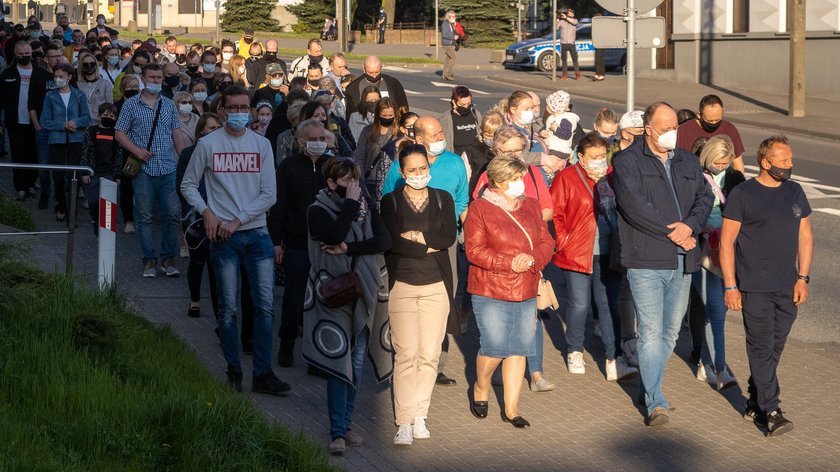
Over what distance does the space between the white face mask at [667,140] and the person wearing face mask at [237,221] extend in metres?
2.55

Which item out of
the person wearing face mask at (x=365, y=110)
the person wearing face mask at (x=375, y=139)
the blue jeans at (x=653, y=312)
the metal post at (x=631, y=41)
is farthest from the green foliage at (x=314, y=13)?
the blue jeans at (x=653, y=312)

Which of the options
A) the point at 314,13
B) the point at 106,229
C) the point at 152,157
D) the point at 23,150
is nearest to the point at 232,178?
the point at 106,229

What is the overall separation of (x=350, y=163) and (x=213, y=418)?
170 cm

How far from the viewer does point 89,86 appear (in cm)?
1644

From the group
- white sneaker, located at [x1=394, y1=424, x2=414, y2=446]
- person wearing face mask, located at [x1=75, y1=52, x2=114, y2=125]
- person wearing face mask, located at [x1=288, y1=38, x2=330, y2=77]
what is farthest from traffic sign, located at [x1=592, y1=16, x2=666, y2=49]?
person wearing face mask, located at [x1=288, y1=38, x2=330, y2=77]

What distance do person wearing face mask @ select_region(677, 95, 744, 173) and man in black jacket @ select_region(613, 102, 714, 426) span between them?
10.4ft

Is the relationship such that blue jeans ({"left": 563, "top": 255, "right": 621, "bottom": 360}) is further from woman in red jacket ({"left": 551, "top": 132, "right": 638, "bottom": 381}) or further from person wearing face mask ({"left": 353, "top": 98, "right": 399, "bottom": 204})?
person wearing face mask ({"left": 353, "top": 98, "right": 399, "bottom": 204})

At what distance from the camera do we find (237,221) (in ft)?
28.6

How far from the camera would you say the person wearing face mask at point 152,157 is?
1244 centimetres

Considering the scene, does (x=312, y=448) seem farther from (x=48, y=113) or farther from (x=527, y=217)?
(x=48, y=113)

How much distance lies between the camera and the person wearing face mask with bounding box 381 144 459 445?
26.2 ft

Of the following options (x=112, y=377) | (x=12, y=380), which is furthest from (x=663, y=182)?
(x=12, y=380)

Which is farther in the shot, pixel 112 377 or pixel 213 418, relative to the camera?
pixel 112 377

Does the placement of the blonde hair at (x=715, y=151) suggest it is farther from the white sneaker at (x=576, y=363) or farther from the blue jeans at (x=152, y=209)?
the blue jeans at (x=152, y=209)
